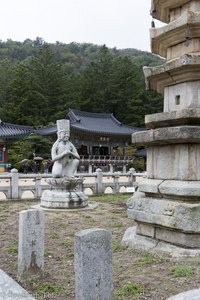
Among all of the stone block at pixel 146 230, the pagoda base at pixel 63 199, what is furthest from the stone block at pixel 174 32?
the pagoda base at pixel 63 199

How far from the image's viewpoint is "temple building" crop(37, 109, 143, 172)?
37688 mm

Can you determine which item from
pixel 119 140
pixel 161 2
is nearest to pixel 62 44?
pixel 119 140

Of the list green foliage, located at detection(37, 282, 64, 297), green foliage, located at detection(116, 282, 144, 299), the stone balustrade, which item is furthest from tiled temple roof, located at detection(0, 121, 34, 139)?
green foliage, located at detection(116, 282, 144, 299)

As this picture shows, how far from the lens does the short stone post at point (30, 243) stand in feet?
14.7

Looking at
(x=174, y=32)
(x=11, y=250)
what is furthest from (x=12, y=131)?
(x=174, y=32)

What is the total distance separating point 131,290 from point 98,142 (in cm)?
3592

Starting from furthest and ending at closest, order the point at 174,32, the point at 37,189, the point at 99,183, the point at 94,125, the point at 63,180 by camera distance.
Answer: the point at 94,125 < the point at 99,183 < the point at 37,189 < the point at 63,180 < the point at 174,32

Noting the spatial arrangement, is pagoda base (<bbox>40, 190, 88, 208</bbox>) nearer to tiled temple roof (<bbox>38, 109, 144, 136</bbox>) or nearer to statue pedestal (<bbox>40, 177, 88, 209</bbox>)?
statue pedestal (<bbox>40, 177, 88, 209</bbox>)

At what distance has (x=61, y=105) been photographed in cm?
4891

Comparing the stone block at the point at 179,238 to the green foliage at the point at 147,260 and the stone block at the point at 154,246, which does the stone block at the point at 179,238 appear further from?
the green foliage at the point at 147,260

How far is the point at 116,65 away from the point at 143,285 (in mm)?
52010

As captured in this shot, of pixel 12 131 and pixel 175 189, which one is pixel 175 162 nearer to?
pixel 175 189

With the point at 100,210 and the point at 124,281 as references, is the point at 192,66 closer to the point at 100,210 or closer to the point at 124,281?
the point at 124,281

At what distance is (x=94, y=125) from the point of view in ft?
135
